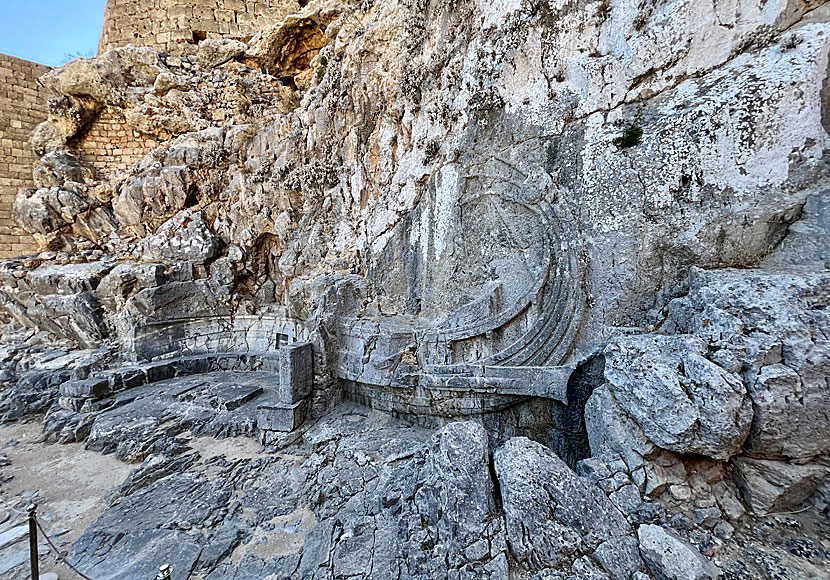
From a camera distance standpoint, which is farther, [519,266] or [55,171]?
[55,171]

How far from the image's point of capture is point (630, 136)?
3.52 metres

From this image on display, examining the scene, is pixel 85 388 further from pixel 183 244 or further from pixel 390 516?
pixel 390 516

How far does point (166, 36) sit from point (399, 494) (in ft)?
51.5

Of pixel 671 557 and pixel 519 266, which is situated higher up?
pixel 519 266

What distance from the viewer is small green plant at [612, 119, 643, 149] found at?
11.4 ft

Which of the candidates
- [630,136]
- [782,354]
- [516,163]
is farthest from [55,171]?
[782,354]

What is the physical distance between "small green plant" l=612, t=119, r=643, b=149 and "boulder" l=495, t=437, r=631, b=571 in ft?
11.1

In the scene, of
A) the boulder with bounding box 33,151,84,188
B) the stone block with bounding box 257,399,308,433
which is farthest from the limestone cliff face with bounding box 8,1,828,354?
the stone block with bounding box 257,399,308,433

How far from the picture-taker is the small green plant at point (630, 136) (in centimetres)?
348

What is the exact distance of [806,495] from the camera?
2.16 meters

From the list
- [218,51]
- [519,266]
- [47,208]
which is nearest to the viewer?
[519,266]

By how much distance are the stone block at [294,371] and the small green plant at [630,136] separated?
493cm

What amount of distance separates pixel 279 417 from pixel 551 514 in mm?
3899

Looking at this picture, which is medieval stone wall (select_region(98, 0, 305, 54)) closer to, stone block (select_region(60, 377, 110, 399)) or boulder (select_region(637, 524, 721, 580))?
stone block (select_region(60, 377, 110, 399))
